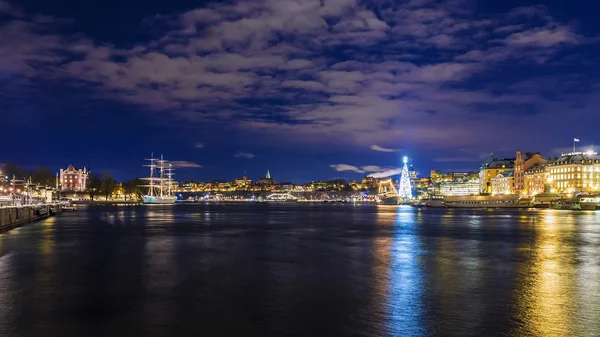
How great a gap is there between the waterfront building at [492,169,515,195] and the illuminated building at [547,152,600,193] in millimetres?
26835

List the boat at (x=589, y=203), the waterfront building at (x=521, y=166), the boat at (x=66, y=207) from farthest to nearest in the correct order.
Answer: the waterfront building at (x=521, y=166)
the boat at (x=66, y=207)
the boat at (x=589, y=203)

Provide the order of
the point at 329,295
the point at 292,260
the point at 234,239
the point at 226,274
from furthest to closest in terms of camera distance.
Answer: the point at 234,239
the point at 292,260
the point at 226,274
the point at 329,295

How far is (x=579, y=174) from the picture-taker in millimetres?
152250

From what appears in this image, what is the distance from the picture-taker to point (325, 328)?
12672 millimetres

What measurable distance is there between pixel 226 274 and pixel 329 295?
6.01 metres

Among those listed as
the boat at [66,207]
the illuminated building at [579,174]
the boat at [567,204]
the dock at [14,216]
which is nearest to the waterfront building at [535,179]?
the illuminated building at [579,174]

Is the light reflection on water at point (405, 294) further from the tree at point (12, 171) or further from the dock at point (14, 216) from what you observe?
the tree at point (12, 171)

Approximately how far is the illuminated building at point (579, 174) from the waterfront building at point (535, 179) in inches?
234

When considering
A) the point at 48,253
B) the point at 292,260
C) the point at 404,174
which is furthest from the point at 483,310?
the point at 404,174

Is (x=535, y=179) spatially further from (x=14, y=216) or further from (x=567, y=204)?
(x=14, y=216)

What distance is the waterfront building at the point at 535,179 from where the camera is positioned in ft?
548

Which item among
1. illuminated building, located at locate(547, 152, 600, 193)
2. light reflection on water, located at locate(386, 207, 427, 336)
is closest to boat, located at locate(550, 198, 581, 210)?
illuminated building, located at locate(547, 152, 600, 193)

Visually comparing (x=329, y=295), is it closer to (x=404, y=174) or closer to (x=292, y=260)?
(x=292, y=260)

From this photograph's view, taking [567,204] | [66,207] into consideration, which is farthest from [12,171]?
[567,204]
